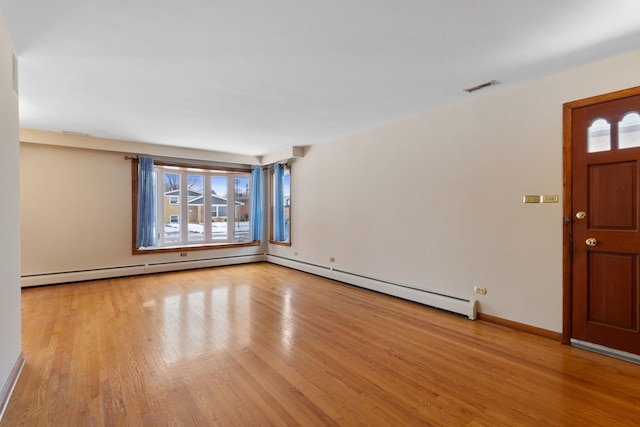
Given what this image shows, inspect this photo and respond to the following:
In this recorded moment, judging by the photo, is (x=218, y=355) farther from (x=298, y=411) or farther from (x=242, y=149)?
(x=242, y=149)

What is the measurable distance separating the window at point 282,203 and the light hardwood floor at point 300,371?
3015 mm

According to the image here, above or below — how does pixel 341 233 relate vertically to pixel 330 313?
above

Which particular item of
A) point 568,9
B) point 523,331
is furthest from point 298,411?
point 568,9

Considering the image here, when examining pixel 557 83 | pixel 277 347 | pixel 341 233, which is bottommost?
pixel 277 347

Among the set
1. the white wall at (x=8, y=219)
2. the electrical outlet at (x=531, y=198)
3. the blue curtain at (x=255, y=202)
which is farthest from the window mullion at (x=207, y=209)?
the electrical outlet at (x=531, y=198)

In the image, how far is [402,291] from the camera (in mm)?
4332

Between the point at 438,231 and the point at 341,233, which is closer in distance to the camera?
the point at 438,231

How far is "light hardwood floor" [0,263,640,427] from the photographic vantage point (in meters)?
1.89

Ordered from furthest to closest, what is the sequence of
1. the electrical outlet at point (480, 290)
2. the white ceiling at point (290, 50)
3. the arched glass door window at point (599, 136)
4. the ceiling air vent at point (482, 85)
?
the electrical outlet at point (480, 290) < the ceiling air vent at point (482, 85) < the arched glass door window at point (599, 136) < the white ceiling at point (290, 50)

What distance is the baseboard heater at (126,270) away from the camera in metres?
5.11

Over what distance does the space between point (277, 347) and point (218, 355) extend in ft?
1.68

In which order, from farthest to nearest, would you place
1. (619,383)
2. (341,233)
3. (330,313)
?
(341,233), (330,313), (619,383)

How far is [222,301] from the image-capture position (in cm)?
427

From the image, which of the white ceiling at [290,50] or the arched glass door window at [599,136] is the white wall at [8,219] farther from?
the arched glass door window at [599,136]
